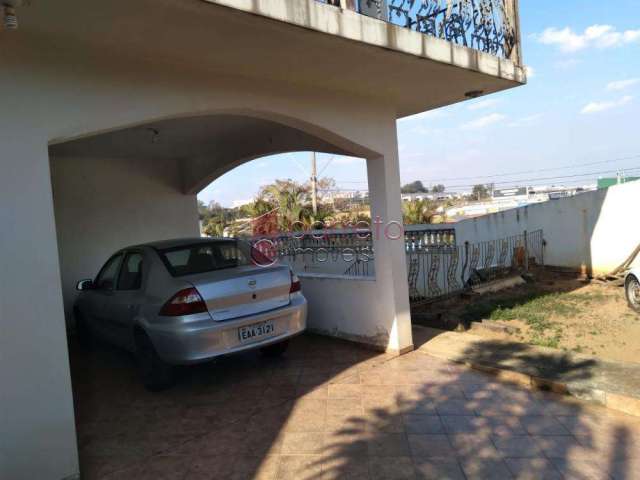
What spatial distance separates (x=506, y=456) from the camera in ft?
10.8

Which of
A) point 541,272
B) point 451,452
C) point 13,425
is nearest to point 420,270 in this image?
point 541,272

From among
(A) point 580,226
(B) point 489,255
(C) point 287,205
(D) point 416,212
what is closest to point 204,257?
(B) point 489,255

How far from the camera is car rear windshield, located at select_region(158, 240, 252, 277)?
4891 mm

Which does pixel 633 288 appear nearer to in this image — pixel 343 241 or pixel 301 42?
pixel 343 241

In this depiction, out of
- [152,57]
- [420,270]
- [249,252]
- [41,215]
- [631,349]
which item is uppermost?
[152,57]

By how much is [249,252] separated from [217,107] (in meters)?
1.90

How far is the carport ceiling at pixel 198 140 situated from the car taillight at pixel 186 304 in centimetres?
245

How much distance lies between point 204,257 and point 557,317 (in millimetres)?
5177

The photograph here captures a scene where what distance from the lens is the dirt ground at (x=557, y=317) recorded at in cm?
572

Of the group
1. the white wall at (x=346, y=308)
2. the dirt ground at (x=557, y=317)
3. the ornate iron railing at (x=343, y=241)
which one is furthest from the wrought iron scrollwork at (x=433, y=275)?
the white wall at (x=346, y=308)

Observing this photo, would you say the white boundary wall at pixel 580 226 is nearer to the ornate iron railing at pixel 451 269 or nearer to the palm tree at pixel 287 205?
the ornate iron railing at pixel 451 269

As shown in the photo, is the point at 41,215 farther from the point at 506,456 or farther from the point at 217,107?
the point at 506,456

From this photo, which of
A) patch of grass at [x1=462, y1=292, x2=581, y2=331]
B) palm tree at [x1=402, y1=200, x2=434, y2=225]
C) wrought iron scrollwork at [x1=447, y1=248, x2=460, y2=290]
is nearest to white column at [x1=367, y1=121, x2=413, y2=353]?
patch of grass at [x1=462, y1=292, x2=581, y2=331]

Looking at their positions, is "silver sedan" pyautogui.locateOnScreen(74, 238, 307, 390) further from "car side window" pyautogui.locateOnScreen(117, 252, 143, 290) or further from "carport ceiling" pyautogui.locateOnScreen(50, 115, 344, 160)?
"carport ceiling" pyautogui.locateOnScreen(50, 115, 344, 160)
